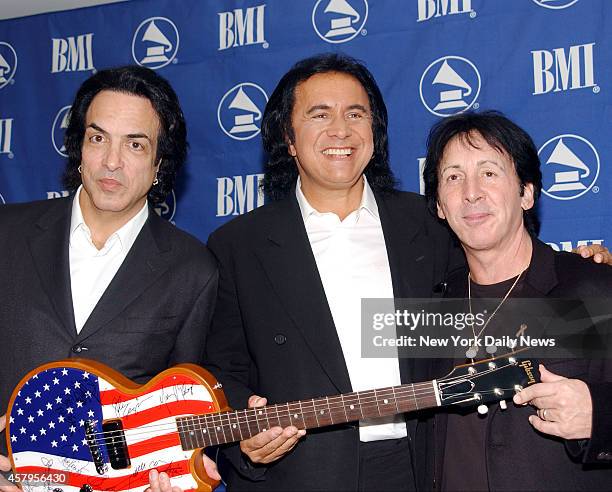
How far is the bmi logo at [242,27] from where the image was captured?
13.5 ft

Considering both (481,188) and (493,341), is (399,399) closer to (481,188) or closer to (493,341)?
(493,341)

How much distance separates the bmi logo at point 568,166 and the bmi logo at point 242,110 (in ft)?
4.74

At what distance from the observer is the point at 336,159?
286 centimetres

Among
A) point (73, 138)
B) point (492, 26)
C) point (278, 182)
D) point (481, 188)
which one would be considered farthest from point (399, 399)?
point (492, 26)

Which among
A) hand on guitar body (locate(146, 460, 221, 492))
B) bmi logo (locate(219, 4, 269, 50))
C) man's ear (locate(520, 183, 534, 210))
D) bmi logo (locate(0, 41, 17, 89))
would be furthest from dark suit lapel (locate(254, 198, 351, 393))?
bmi logo (locate(0, 41, 17, 89))

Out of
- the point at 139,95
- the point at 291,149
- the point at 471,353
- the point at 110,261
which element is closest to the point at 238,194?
the point at 291,149

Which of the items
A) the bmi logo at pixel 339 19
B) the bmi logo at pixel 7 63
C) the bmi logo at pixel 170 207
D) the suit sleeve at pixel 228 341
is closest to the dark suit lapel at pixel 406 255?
the suit sleeve at pixel 228 341

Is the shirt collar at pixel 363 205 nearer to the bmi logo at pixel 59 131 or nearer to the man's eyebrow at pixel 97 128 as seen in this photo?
the man's eyebrow at pixel 97 128

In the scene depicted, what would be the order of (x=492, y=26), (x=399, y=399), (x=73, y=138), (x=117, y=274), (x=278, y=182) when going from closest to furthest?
1. (x=399, y=399)
2. (x=117, y=274)
3. (x=73, y=138)
4. (x=278, y=182)
5. (x=492, y=26)

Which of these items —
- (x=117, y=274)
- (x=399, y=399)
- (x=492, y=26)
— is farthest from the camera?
(x=492, y=26)

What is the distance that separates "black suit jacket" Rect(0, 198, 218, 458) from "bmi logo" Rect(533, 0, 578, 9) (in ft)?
6.50

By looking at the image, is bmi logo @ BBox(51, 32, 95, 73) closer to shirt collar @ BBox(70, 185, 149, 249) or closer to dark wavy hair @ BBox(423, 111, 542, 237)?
shirt collar @ BBox(70, 185, 149, 249)

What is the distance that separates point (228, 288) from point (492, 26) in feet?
6.15

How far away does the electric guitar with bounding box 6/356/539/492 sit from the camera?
8.32 ft
